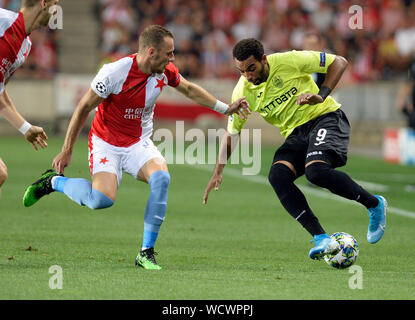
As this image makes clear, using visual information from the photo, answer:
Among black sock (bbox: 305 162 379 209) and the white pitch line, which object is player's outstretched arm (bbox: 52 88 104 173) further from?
the white pitch line

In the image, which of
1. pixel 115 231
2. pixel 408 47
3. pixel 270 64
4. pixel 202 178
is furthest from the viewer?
pixel 408 47

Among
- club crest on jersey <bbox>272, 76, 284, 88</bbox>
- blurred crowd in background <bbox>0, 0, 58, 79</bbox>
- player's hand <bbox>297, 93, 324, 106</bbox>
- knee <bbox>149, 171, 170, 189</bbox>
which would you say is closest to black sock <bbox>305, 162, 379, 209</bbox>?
player's hand <bbox>297, 93, 324, 106</bbox>

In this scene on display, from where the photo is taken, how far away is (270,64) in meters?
8.03

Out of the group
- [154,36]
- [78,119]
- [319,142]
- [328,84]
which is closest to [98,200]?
[78,119]

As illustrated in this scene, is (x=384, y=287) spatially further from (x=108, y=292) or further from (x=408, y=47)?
(x=408, y=47)

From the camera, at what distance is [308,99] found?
7.32 m

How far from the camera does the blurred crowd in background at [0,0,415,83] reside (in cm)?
2639

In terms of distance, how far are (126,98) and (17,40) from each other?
106 centimetres

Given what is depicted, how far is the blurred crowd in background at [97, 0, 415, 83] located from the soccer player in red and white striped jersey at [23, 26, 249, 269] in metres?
18.3

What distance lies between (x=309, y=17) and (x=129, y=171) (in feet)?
67.3

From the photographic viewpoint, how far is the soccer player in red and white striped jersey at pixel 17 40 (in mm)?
7027

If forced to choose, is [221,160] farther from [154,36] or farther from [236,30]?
[236,30]

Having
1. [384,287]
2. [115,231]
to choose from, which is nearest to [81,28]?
[115,231]

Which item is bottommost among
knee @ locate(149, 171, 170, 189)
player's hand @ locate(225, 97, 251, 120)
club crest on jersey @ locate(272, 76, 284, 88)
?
knee @ locate(149, 171, 170, 189)
